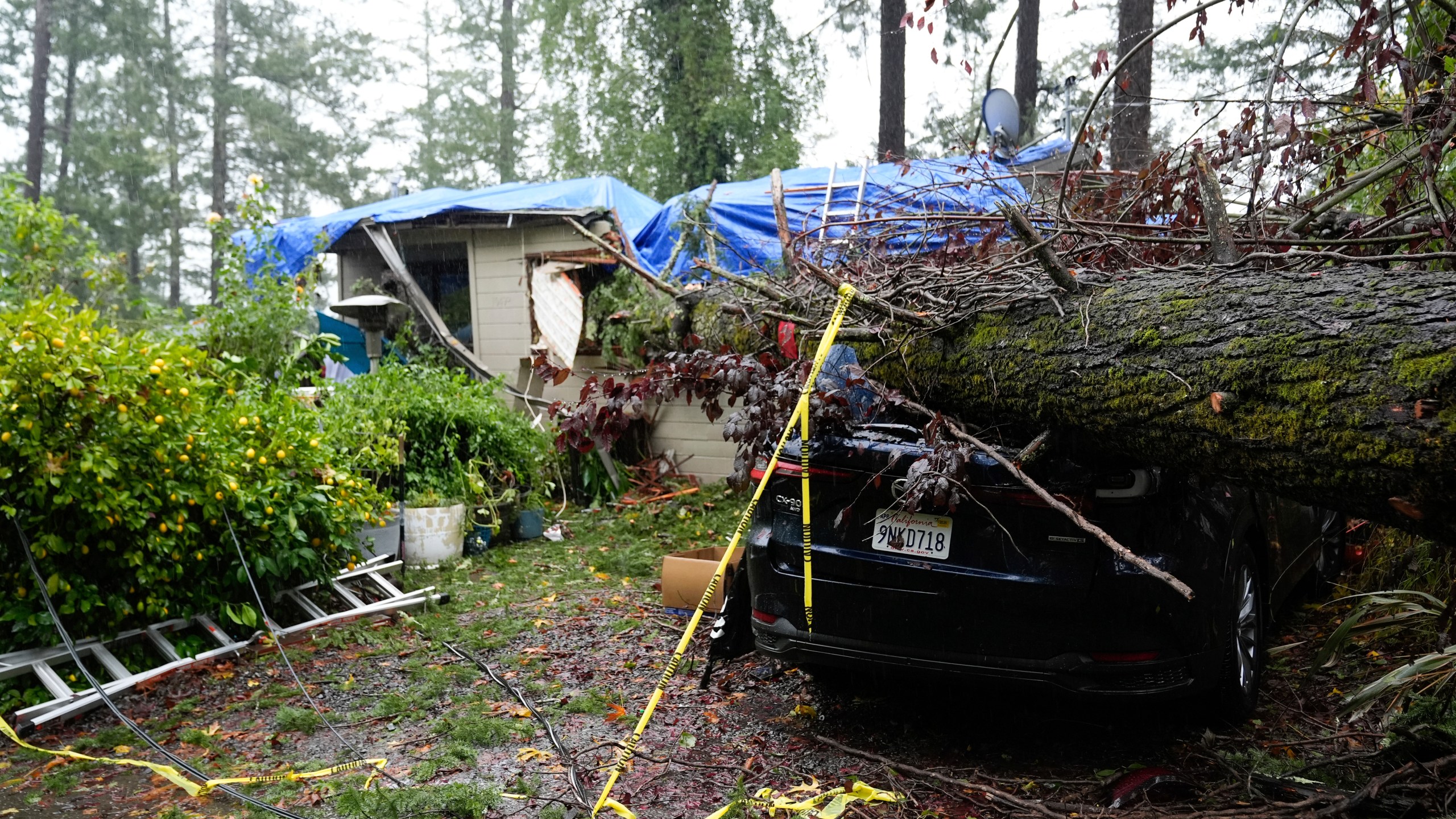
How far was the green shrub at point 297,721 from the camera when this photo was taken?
380 cm

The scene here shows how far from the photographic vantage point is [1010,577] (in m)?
3.09

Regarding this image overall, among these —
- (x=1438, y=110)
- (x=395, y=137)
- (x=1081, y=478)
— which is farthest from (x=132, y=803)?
(x=395, y=137)

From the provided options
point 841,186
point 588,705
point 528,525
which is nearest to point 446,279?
point 841,186

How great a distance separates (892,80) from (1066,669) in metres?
11.8

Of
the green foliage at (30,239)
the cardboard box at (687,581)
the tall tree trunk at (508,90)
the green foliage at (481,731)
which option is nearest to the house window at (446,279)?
the green foliage at (30,239)

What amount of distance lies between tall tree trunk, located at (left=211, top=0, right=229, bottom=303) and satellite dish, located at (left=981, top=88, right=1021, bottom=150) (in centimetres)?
2256

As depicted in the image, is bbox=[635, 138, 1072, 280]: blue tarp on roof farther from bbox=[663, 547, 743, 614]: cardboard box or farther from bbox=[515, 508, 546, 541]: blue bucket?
bbox=[663, 547, 743, 614]: cardboard box

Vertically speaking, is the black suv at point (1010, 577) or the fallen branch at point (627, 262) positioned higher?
the fallen branch at point (627, 262)

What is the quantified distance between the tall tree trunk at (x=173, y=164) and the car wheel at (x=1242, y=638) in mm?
26837

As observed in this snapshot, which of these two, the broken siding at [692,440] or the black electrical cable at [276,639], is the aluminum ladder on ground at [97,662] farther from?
the broken siding at [692,440]

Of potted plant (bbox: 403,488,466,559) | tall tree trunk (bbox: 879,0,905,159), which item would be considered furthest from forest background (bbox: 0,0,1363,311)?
potted plant (bbox: 403,488,466,559)

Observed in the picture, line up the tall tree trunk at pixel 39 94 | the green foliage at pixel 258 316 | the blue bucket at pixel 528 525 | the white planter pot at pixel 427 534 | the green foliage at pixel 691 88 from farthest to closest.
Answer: the tall tree trunk at pixel 39 94
the green foliage at pixel 691 88
the green foliage at pixel 258 316
the blue bucket at pixel 528 525
the white planter pot at pixel 427 534

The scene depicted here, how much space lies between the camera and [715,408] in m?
4.77

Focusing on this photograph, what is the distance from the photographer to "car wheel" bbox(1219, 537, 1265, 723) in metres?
3.30
